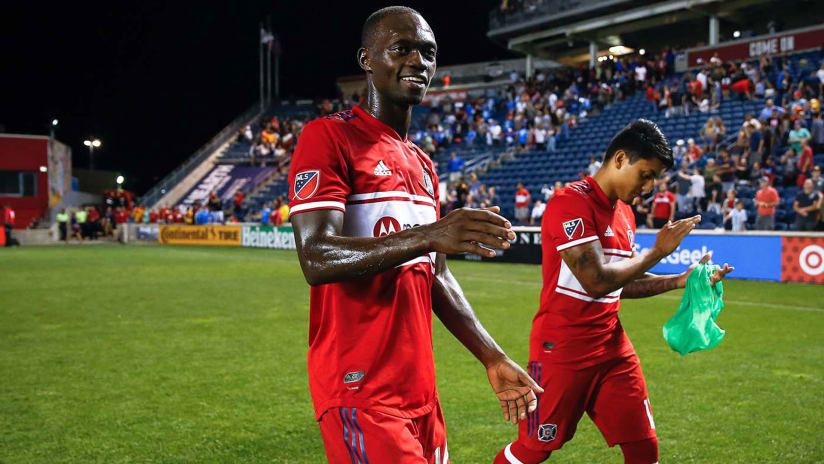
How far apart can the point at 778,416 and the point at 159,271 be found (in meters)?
16.1

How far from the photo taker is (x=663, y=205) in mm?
17531

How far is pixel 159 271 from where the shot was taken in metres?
18.3

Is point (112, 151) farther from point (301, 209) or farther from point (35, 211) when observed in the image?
point (301, 209)

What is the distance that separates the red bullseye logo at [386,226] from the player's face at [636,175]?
1.70m

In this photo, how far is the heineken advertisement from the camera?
92.3 feet

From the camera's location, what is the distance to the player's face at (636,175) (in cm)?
349

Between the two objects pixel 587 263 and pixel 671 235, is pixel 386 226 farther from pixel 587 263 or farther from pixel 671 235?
pixel 671 235

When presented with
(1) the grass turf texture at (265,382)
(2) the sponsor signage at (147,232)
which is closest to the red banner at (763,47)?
(1) the grass turf texture at (265,382)

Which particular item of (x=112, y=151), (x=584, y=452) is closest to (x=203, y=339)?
(x=584, y=452)

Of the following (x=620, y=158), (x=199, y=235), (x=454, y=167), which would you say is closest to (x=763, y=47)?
(x=454, y=167)

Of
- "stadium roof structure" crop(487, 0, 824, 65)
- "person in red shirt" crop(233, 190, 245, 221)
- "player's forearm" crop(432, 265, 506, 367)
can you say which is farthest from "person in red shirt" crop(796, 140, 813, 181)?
"person in red shirt" crop(233, 190, 245, 221)

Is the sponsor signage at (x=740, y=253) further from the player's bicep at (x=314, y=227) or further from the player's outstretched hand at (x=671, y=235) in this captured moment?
the player's bicep at (x=314, y=227)

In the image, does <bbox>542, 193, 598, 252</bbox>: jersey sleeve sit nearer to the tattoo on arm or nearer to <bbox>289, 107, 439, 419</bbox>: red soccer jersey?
the tattoo on arm

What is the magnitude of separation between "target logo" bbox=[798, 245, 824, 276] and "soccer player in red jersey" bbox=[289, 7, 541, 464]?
1402 cm
